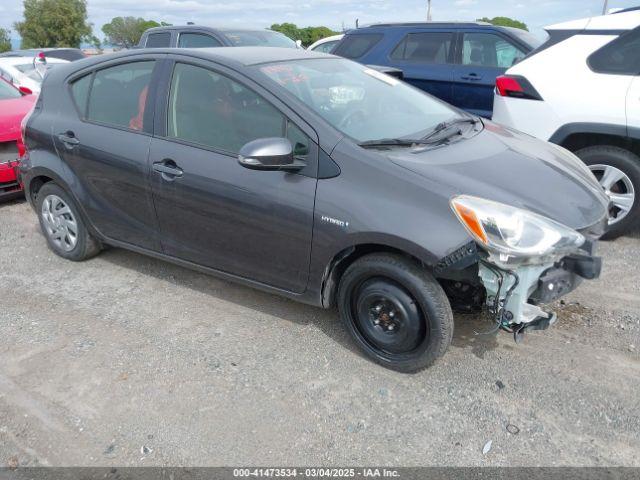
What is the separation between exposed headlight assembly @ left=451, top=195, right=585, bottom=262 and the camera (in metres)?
2.52

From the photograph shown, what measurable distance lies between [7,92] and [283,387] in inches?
236

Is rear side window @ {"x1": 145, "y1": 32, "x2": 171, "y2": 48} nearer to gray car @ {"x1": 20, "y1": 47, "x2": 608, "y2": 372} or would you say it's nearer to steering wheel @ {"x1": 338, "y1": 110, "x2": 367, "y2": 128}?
gray car @ {"x1": 20, "y1": 47, "x2": 608, "y2": 372}

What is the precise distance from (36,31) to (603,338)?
65558 millimetres

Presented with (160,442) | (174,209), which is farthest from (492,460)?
(174,209)

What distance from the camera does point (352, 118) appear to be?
321cm

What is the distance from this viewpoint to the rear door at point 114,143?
364 centimetres

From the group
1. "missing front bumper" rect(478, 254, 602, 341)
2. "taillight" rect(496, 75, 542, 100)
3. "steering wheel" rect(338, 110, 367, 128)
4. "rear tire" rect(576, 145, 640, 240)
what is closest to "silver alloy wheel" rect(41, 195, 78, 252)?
"steering wheel" rect(338, 110, 367, 128)

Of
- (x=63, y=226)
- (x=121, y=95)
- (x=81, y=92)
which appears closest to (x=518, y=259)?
(x=121, y=95)

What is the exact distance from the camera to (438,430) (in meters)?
2.62

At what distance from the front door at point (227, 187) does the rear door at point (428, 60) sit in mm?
4446

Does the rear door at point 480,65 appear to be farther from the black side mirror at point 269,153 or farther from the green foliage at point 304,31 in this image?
the green foliage at point 304,31

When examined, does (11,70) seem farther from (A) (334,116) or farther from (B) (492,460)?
(B) (492,460)

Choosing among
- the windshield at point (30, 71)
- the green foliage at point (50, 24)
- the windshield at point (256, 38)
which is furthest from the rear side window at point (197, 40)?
the green foliage at point (50, 24)

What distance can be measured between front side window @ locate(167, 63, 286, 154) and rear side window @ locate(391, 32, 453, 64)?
15.2 ft
